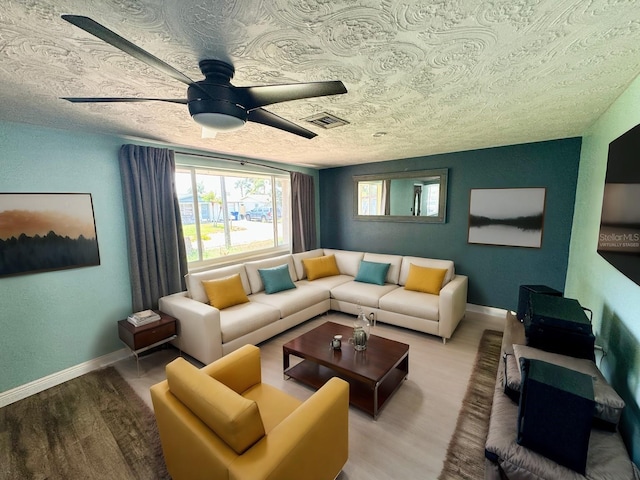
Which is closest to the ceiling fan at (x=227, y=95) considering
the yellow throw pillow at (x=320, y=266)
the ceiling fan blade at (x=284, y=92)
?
the ceiling fan blade at (x=284, y=92)

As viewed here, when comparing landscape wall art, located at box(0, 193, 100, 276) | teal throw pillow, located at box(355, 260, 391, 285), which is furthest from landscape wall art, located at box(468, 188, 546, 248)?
landscape wall art, located at box(0, 193, 100, 276)

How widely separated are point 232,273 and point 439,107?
9.55 ft

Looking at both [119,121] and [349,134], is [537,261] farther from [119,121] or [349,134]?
[119,121]

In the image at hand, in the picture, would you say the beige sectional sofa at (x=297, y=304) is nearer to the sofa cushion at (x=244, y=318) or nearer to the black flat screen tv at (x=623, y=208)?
the sofa cushion at (x=244, y=318)

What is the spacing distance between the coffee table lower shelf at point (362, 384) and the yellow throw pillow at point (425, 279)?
137 cm

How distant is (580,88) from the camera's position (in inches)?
68.8

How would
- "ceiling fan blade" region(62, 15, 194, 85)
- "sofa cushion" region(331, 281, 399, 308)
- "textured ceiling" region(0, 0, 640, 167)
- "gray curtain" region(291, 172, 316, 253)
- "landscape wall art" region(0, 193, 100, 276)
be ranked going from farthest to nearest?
"gray curtain" region(291, 172, 316, 253), "sofa cushion" region(331, 281, 399, 308), "landscape wall art" region(0, 193, 100, 276), "textured ceiling" region(0, 0, 640, 167), "ceiling fan blade" region(62, 15, 194, 85)

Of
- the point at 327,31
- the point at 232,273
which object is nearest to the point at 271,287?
the point at 232,273

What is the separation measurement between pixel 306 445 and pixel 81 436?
6.15ft

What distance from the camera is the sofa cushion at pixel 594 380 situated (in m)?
1.34

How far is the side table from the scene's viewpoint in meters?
2.53

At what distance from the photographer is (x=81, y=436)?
6.38ft

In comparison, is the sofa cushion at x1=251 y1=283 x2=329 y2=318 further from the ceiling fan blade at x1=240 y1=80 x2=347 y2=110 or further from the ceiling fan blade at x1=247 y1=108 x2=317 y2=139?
the ceiling fan blade at x1=240 y1=80 x2=347 y2=110

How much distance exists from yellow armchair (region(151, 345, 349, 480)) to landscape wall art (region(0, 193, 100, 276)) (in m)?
1.92
